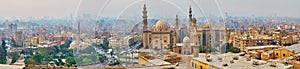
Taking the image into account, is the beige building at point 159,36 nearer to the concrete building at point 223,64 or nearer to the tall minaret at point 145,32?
the tall minaret at point 145,32

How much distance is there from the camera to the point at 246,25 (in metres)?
12.2

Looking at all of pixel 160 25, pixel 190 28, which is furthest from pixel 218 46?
pixel 160 25

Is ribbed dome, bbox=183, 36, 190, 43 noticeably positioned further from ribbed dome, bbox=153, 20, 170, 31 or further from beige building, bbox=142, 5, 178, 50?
ribbed dome, bbox=153, 20, 170, 31

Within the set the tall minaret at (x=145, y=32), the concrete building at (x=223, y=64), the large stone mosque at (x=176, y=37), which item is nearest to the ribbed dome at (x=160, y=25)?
the large stone mosque at (x=176, y=37)

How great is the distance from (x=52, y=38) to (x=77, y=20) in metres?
9.28

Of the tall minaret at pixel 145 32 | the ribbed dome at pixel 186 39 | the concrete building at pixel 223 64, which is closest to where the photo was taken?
the concrete building at pixel 223 64

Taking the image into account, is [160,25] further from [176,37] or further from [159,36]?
[176,37]

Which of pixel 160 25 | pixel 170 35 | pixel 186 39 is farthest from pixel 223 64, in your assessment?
pixel 170 35

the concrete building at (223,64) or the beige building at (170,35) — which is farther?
the beige building at (170,35)

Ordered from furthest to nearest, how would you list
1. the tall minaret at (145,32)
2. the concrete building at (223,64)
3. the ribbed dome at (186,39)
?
the ribbed dome at (186,39)
the tall minaret at (145,32)
the concrete building at (223,64)

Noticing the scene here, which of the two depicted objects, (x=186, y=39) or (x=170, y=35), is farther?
(x=170, y=35)

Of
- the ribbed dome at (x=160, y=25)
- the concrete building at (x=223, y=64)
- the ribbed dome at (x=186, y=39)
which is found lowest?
the concrete building at (x=223, y=64)

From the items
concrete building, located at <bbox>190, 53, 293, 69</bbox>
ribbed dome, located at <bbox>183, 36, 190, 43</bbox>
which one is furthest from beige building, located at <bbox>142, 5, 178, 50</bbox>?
concrete building, located at <bbox>190, 53, 293, 69</bbox>

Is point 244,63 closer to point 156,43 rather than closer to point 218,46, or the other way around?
point 218,46
